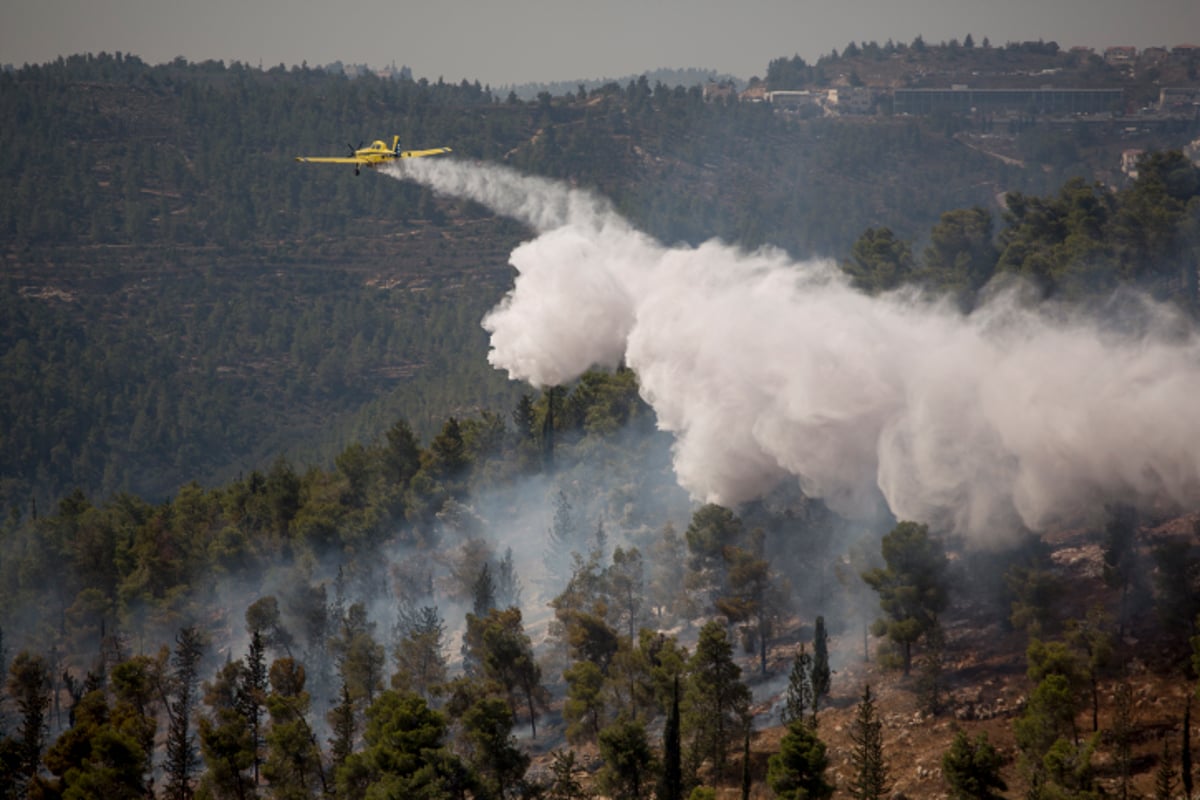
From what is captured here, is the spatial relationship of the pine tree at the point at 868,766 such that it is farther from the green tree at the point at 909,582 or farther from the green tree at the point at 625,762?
the green tree at the point at 625,762

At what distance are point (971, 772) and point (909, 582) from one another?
15.4 metres

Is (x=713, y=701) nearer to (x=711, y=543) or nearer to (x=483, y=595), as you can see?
(x=711, y=543)

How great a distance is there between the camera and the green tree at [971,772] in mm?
52250

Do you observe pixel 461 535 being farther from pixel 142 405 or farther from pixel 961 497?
pixel 142 405

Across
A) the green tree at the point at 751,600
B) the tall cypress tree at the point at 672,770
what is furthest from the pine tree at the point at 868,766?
the green tree at the point at 751,600

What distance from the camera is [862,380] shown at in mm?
77562

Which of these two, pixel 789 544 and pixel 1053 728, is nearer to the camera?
pixel 1053 728

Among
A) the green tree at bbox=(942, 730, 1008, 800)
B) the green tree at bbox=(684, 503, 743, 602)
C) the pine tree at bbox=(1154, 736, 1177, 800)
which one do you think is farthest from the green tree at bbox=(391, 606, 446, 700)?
the pine tree at bbox=(1154, 736, 1177, 800)

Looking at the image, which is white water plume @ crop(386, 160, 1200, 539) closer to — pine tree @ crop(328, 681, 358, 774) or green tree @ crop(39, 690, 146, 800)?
pine tree @ crop(328, 681, 358, 774)

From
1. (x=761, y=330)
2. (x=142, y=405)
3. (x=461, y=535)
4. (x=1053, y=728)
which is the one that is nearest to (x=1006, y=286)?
(x=761, y=330)

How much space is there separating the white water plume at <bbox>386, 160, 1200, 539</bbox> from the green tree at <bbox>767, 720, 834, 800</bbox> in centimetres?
2237

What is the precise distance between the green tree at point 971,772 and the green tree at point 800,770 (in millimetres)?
4531

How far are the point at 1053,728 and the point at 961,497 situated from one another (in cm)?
1933

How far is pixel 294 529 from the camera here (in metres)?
99.2
